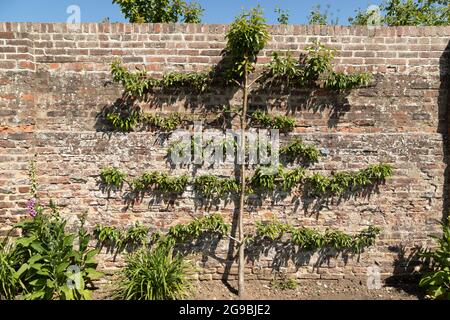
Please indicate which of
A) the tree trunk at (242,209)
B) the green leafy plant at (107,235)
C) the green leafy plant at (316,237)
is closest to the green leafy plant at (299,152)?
the tree trunk at (242,209)

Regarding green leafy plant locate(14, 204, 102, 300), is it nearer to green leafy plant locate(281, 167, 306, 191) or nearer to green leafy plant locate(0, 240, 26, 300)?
green leafy plant locate(0, 240, 26, 300)

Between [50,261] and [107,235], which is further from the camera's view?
[107,235]

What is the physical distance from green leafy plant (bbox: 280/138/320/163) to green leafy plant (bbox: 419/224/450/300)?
1964 mm

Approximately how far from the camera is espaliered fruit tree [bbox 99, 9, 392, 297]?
15.0 ft

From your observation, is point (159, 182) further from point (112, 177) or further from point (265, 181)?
point (265, 181)

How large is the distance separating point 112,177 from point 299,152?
263 centimetres

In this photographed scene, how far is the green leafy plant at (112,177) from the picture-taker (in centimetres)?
456

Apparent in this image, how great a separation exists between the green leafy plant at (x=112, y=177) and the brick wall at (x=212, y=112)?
112 millimetres

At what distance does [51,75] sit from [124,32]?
1171mm

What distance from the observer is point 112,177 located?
15.0 ft

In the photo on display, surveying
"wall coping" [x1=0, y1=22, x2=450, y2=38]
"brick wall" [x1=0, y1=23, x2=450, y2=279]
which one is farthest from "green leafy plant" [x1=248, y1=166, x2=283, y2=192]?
"wall coping" [x1=0, y1=22, x2=450, y2=38]

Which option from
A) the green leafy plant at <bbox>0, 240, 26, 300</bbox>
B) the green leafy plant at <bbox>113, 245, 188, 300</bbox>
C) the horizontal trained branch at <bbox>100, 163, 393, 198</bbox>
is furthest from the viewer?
the horizontal trained branch at <bbox>100, 163, 393, 198</bbox>

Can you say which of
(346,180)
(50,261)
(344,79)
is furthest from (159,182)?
(344,79)

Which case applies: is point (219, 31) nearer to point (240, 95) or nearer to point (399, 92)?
point (240, 95)
